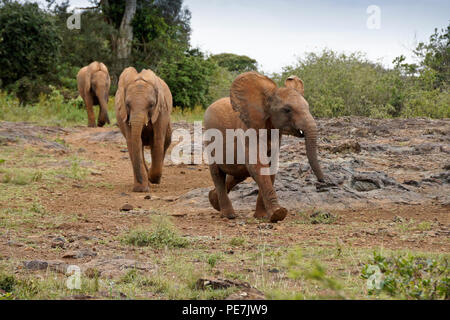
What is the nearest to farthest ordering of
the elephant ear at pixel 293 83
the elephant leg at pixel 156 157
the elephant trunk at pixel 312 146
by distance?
the elephant trunk at pixel 312 146 → the elephant ear at pixel 293 83 → the elephant leg at pixel 156 157

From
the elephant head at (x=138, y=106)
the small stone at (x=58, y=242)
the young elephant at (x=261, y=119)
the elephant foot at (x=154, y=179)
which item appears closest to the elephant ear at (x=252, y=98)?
the young elephant at (x=261, y=119)

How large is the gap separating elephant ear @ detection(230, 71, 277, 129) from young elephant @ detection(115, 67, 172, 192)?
2808 millimetres

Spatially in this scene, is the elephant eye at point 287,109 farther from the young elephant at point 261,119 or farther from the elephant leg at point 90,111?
the elephant leg at point 90,111

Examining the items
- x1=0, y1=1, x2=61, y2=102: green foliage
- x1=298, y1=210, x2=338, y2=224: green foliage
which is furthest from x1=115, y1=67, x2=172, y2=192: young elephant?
x1=0, y1=1, x2=61, y2=102: green foliage

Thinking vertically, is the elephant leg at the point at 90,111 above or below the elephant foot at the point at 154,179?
above

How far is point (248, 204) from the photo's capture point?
9039 mm

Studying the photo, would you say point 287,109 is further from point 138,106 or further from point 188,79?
point 188,79

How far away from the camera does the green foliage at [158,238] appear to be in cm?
617

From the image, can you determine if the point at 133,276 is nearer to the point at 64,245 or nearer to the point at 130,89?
the point at 64,245

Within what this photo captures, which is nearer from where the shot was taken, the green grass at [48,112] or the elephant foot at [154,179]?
the elephant foot at [154,179]

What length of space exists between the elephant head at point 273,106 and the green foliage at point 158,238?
1.81 m

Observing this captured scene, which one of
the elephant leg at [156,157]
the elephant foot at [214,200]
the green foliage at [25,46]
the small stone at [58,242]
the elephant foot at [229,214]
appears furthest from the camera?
the green foliage at [25,46]

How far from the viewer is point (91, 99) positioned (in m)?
19.4
